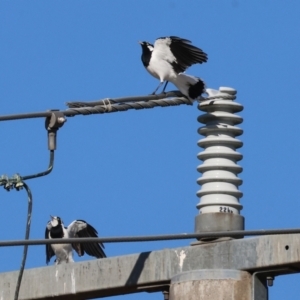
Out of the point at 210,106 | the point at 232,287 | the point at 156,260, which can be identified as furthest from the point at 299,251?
the point at 210,106

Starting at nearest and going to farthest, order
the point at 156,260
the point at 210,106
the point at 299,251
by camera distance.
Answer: the point at 299,251, the point at 156,260, the point at 210,106

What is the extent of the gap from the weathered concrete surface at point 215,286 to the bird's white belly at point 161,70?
3.37m

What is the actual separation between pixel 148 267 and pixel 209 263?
1.47ft

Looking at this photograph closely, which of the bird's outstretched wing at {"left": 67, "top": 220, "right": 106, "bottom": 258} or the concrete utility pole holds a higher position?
the bird's outstretched wing at {"left": 67, "top": 220, "right": 106, "bottom": 258}

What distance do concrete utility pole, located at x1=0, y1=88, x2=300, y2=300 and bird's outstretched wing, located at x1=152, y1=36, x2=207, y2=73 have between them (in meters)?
1.97

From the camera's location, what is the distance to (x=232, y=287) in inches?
350

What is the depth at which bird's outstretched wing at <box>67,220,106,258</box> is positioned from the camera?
1299 cm

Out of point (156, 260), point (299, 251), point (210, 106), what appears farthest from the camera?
point (210, 106)

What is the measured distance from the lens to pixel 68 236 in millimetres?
14828

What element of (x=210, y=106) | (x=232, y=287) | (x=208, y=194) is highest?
(x=210, y=106)

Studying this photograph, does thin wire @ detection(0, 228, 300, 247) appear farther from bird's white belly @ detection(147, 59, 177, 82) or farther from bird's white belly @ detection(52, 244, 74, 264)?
bird's white belly @ detection(52, 244, 74, 264)

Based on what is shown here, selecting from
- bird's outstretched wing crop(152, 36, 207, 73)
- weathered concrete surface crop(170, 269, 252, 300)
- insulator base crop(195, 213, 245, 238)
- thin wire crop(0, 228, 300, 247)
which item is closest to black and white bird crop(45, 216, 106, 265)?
bird's outstretched wing crop(152, 36, 207, 73)

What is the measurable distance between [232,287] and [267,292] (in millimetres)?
290

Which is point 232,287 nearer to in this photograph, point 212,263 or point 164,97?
point 212,263
